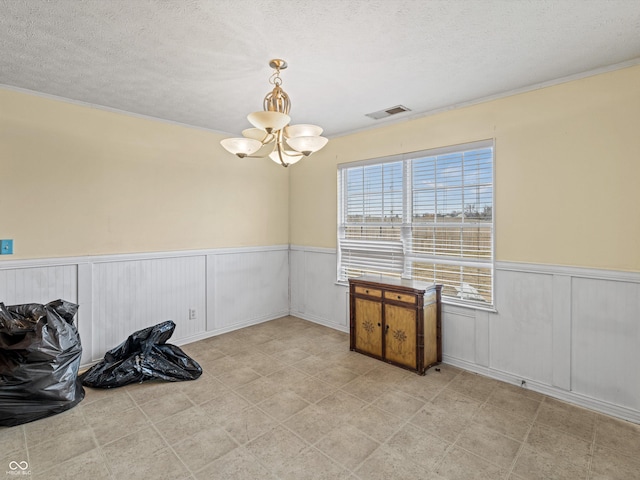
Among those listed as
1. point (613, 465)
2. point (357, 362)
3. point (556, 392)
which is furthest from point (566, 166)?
point (357, 362)

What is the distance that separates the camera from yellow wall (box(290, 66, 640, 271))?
2492mm

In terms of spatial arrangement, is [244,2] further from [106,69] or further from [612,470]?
[612,470]

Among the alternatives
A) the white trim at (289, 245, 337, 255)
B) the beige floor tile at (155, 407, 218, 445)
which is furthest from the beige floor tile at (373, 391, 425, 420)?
the white trim at (289, 245, 337, 255)

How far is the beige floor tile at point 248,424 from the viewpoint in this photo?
2.31m

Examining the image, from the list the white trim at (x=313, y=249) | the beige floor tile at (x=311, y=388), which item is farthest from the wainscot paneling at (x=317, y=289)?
the beige floor tile at (x=311, y=388)

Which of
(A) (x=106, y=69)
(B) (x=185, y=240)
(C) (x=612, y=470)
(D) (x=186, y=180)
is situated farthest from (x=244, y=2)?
(C) (x=612, y=470)

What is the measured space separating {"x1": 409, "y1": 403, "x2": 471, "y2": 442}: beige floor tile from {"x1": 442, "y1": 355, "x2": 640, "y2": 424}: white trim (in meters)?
0.82

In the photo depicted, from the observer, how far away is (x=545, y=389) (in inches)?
113

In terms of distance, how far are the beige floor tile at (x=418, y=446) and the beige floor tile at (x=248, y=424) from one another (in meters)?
0.86

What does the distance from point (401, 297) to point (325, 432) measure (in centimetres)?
145

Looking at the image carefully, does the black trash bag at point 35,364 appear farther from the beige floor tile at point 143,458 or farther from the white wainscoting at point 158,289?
the beige floor tile at point 143,458

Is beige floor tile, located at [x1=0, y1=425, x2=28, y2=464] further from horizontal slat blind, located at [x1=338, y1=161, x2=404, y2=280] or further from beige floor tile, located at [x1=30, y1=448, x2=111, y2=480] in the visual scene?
horizontal slat blind, located at [x1=338, y1=161, x2=404, y2=280]

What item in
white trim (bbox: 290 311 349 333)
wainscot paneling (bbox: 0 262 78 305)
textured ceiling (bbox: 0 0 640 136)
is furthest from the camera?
white trim (bbox: 290 311 349 333)

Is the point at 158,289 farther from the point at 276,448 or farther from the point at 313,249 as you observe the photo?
the point at 276,448
